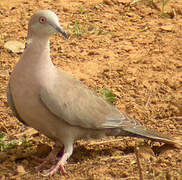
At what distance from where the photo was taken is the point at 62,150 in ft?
14.0

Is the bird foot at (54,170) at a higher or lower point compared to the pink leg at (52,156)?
higher

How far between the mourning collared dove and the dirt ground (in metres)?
0.26

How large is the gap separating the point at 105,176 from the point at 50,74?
0.91 meters

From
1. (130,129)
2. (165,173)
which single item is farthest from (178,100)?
(165,173)

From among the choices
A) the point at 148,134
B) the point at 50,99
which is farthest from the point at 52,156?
the point at 148,134

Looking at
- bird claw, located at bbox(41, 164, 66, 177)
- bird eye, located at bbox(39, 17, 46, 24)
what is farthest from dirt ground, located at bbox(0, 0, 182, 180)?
bird eye, located at bbox(39, 17, 46, 24)

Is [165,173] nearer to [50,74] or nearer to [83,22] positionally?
[50,74]

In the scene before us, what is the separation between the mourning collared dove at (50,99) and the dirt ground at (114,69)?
261 millimetres

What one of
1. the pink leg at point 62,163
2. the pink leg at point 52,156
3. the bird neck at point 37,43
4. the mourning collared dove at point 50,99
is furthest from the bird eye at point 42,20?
the pink leg at point 52,156

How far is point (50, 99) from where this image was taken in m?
3.65

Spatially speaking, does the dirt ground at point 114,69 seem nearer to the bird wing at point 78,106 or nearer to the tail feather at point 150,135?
the tail feather at point 150,135

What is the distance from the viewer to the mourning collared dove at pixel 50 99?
12.0ft

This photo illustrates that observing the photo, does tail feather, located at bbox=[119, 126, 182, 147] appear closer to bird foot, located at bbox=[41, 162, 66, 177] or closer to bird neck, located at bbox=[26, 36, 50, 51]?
bird foot, located at bbox=[41, 162, 66, 177]

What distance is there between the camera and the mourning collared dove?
3.66 meters
